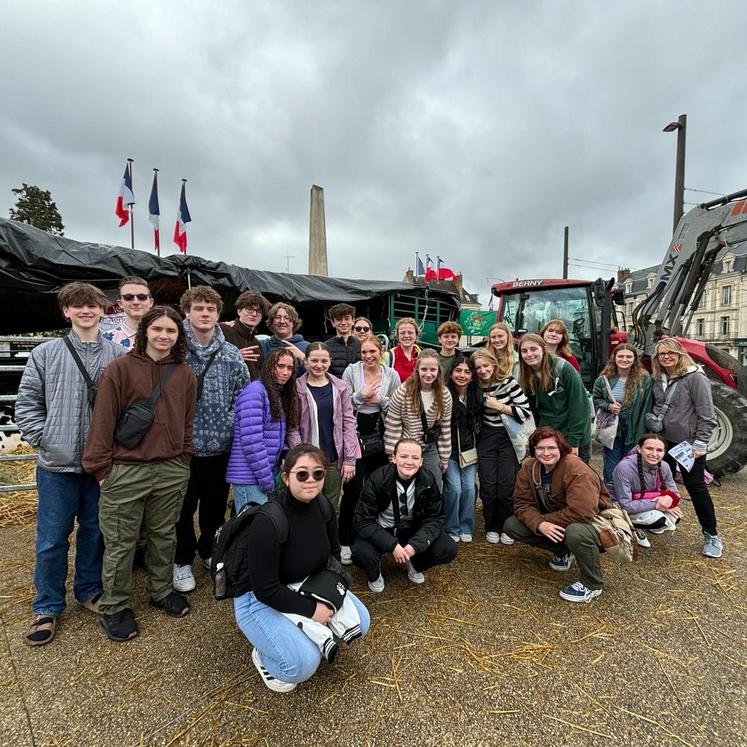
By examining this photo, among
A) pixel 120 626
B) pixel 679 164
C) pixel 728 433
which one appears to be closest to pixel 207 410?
pixel 120 626

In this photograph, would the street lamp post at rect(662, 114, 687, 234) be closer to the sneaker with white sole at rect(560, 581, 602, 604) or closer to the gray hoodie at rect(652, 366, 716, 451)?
the gray hoodie at rect(652, 366, 716, 451)

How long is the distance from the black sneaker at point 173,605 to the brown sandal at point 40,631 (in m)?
0.50

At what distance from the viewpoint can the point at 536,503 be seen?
2875 mm

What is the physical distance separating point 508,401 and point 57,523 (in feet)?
10.3

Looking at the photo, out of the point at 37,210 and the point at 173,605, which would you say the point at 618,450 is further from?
the point at 37,210

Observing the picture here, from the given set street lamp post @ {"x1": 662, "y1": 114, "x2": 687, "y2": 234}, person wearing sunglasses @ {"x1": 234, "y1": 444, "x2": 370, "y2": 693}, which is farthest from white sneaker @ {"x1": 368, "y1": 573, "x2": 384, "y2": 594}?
street lamp post @ {"x1": 662, "y1": 114, "x2": 687, "y2": 234}

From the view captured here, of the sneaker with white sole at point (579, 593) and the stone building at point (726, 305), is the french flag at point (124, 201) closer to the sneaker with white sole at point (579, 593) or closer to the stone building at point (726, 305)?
the sneaker with white sole at point (579, 593)

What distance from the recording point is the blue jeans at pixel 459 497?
3.35m

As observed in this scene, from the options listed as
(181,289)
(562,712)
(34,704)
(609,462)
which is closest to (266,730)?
(34,704)

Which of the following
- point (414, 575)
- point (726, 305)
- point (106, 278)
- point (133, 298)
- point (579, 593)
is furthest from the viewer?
point (726, 305)

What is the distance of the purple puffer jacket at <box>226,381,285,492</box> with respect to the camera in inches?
99.6

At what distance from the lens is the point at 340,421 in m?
2.91

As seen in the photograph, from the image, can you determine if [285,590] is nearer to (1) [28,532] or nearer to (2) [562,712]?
(2) [562,712]

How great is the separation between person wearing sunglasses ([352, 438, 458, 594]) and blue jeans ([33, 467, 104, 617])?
164 centimetres
